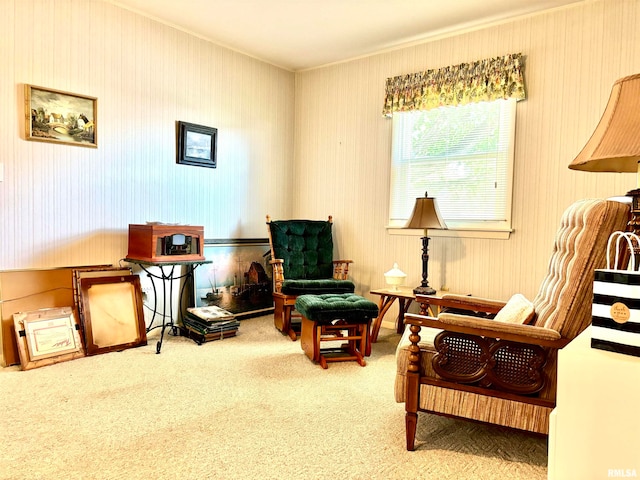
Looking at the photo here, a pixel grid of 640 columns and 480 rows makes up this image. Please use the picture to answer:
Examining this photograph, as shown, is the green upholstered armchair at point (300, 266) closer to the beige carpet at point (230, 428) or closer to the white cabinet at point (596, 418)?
the beige carpet at point (230, 428)

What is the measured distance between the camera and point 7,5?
2971 millimetres

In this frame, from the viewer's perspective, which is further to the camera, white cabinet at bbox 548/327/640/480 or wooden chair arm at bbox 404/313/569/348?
wooden chair arm at bbox 404/313/569/348

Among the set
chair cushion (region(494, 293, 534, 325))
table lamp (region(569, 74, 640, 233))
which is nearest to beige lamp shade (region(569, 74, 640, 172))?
table lamp (region(569, 74, 640, 233))

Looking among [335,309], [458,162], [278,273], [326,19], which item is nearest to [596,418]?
[335,309]

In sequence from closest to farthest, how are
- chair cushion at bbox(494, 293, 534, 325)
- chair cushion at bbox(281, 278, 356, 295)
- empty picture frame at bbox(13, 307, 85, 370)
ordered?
chair cushion at bbox(494, 293, 534, 325) → empty picture frame at bbox(13, 307, 85, 370) → chair cushion at bbox(281, 278, 356, 295)

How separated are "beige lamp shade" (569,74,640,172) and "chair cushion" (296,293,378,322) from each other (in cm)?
196

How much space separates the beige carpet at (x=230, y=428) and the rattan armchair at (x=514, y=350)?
0.71ft

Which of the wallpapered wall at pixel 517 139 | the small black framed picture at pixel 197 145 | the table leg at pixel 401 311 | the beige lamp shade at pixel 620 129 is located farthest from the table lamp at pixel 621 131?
the small black framed picture at pixel 197 145

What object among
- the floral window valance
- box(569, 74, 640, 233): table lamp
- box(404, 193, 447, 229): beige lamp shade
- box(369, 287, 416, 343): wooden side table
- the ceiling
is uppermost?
the ceiling

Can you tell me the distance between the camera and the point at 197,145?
4121mm

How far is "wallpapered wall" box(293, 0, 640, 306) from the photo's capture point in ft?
10.5

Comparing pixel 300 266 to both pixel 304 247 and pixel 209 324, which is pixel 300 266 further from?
pixel 209 324

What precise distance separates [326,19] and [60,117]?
2229 millimetres

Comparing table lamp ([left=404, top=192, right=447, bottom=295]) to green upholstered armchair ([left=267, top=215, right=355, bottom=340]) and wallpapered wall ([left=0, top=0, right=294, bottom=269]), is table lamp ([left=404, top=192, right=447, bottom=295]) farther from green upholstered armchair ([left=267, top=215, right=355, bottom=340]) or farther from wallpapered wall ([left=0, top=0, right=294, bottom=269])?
wallpapered wall ([left=0, top=0, right=294, bottom=269])
